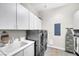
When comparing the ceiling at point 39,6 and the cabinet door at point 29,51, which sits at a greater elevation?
the ceiling at point 39,6

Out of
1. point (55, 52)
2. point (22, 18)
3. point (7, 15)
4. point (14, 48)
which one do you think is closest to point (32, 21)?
point (22, 18)

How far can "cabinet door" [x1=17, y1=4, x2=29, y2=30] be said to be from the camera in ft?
5.44

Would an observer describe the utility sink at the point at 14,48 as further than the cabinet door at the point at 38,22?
No

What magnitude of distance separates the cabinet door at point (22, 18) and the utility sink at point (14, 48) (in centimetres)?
28

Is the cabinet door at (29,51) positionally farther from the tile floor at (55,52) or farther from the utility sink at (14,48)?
the tile floor at (55,52)

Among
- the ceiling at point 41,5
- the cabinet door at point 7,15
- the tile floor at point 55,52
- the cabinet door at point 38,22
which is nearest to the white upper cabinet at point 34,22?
the cabinet door at point 38,22

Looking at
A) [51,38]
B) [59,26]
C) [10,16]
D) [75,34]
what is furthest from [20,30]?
[75,34]

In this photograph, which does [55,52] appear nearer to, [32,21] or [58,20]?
[58,20]

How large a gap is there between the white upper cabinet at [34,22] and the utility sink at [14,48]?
0.31 m

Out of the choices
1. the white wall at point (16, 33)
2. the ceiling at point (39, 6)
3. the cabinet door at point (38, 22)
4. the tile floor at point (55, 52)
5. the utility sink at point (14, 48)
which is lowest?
the tile floor at point (55, 52)

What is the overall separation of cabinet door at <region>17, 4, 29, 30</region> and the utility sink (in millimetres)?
281

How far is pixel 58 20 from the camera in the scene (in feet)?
5.39

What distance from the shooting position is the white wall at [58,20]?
63.6 inches

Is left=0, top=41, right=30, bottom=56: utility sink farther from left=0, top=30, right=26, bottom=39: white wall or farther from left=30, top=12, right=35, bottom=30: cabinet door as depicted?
left=30, top=12, right=35, bottom=30: cabinet door
